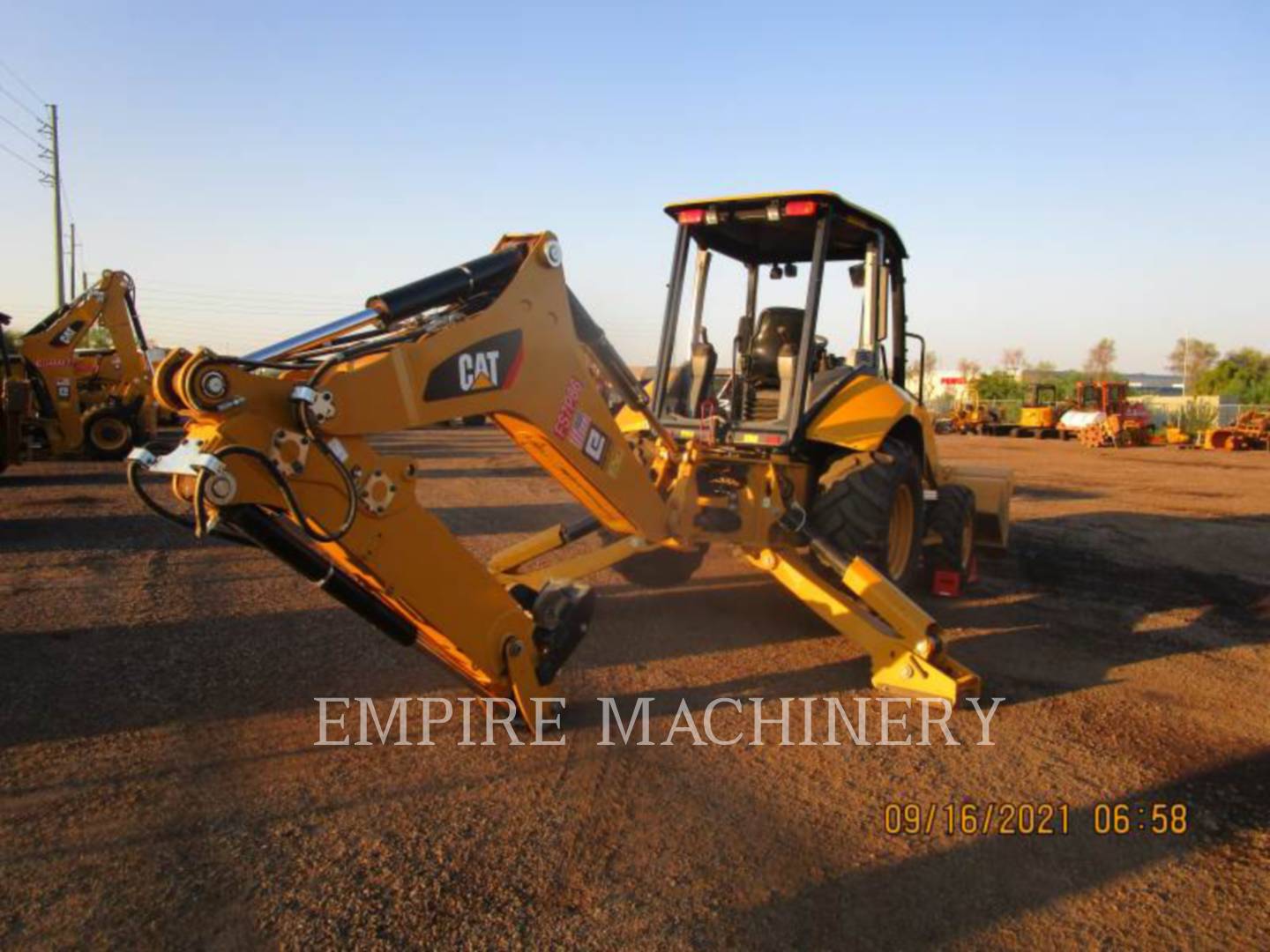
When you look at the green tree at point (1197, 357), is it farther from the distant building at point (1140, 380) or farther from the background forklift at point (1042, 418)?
the background forklift at point (1042, 418)

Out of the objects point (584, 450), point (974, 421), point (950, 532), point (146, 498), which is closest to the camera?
point (146, 498)

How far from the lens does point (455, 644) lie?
12.2ft

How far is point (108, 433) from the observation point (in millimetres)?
15508

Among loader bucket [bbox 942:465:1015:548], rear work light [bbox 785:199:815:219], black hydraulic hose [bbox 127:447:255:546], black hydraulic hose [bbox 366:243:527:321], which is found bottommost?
loader bucket [bbox 942:465:1015:548]

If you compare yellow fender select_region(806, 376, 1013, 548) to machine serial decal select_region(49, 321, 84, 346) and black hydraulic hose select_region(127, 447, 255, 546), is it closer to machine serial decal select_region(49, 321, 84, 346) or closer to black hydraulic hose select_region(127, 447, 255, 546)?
black hydraulic hose select_region(127, 447, 255, 546)

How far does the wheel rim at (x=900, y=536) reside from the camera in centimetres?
676

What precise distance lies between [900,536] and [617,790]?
3.89 metres

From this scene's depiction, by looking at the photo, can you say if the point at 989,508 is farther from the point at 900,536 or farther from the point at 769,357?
the point at 769,357

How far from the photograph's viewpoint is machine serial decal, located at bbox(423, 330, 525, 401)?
11.5 feet

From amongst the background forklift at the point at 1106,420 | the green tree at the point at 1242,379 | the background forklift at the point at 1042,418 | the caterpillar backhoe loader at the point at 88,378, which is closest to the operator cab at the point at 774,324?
the caterpillar backhoe loader at the point at 88,378

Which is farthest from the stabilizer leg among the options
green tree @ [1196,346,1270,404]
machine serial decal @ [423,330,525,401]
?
green tree @ [1196,346,1270,404]

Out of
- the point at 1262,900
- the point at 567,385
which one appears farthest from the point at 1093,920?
the point at 567,385

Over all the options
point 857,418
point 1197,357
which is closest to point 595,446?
point 857,418

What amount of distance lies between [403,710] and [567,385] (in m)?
1.78
